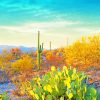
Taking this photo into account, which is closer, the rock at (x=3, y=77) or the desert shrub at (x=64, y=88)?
the desert shrub at (x=64, y=88)

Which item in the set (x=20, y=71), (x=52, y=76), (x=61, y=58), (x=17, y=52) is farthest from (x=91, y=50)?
(x=52, y=76)

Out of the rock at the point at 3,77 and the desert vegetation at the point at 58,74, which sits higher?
the desert vegetation at the point at 58,74

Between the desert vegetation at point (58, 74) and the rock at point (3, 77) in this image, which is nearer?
the desert vegetation at point (58, 74)

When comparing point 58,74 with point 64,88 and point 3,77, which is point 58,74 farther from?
point 3,77

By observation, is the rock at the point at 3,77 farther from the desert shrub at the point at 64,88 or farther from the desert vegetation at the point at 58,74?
the desert shrub at the point at 64,88

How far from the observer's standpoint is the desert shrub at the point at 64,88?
6141 mm

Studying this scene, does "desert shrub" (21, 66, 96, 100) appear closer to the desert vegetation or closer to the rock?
the desert vegetation

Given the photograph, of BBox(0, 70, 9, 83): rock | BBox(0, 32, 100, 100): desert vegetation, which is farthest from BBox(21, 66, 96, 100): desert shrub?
BBox(0, 70, 9, 83): rock

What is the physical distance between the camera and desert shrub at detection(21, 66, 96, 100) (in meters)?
6.14

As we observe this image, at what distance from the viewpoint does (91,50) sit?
24594 millimetres

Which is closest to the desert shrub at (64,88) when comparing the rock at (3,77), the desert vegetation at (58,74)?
the desert vegetation at (58,74)

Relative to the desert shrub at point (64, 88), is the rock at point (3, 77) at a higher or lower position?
lower

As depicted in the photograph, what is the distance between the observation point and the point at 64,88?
6316mm

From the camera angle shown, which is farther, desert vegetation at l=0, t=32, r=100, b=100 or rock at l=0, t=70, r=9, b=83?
rock at l=0, t=70, r=9, b=83
